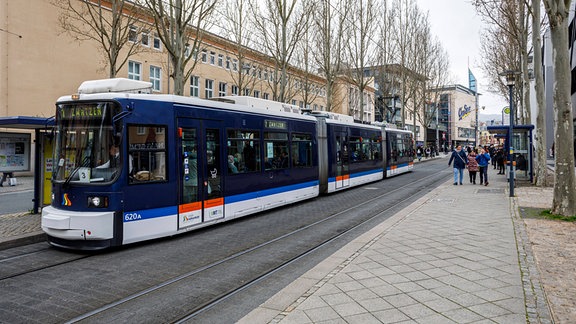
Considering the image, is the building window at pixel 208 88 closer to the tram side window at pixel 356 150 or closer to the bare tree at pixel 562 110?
the tram side window at pixel 356 150

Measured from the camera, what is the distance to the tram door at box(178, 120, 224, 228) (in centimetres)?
844

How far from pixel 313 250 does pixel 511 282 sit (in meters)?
3.27

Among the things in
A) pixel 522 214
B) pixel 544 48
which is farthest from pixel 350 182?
pixel 544 48

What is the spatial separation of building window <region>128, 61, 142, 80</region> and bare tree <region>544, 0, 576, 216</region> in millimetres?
28885

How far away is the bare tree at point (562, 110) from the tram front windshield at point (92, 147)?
10324 millimetres

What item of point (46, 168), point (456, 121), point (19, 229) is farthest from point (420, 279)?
point (456, 121)

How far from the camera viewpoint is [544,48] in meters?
44.3

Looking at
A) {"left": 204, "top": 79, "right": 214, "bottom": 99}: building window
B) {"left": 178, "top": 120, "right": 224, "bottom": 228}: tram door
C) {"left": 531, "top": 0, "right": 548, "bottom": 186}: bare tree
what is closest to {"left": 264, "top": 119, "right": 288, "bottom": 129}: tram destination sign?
{"left": 178, "top": 120, "right": 224, "bottom": 228}: tram door

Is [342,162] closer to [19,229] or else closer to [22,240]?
[19,229]

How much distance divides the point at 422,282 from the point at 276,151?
7.22 meters

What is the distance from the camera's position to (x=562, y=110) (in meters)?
10.2

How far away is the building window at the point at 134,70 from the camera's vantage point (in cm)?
3186

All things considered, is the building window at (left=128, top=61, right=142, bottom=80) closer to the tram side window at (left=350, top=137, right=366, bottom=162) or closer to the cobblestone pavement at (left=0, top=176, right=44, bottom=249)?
the tram side window at (left=350, top=137, right=366, bottom=162)

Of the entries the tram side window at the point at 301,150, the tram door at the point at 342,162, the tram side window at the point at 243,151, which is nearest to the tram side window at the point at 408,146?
the tram door at the point at 342,162
